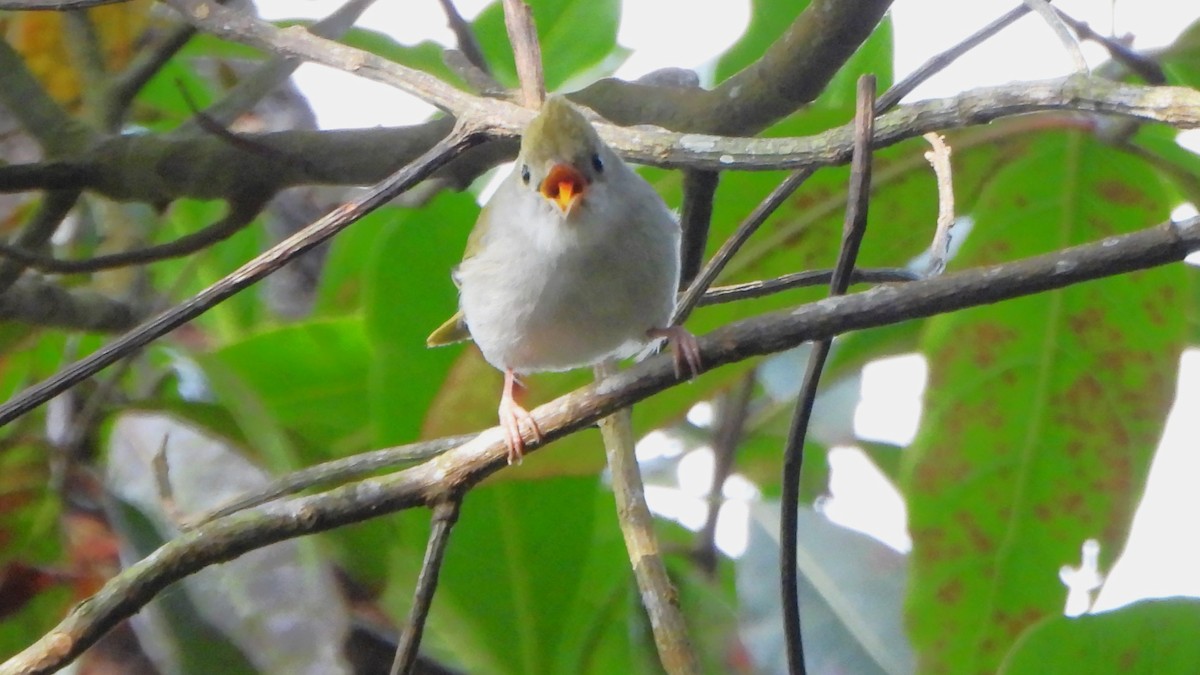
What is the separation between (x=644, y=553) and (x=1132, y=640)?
1.64 feet

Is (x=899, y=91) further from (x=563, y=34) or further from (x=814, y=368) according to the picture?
(x=563, y=34)

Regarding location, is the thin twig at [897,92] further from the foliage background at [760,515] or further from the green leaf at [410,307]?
the green leaf at [410,307]

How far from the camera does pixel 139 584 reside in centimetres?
84

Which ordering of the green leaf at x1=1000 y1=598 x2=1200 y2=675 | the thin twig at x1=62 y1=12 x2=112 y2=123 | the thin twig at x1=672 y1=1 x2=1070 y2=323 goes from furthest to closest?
the thin twig at x1=62 y1=12 x2=112 y2=123, the green leaf at x1=1000 y1=598 x2=1200 y2=675, the thin twig at x1=672 y1=1 x2=1070 y2=323

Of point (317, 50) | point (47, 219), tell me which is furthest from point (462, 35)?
point (47, 219)

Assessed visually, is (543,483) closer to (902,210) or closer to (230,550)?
(902,210)

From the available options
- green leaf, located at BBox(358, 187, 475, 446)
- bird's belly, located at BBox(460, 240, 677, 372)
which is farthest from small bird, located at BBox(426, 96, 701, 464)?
green leaf, located at BBox(358, 187, 475, 446)

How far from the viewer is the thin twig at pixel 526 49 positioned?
1216 mm

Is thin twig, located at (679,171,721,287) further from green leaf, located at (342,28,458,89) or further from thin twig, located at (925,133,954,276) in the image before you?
green leaf, located at (342,28,458,89)

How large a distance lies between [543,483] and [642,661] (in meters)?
0.25

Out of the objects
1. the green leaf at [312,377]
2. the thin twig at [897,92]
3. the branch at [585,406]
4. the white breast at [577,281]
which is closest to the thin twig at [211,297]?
the branch at [585,406]

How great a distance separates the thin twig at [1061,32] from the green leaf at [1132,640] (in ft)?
1.93

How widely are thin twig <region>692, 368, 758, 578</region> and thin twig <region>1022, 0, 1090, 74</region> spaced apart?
784 millimetres

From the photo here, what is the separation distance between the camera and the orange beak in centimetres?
129
